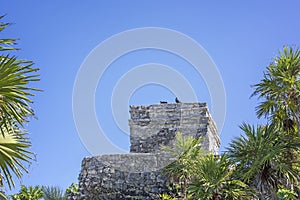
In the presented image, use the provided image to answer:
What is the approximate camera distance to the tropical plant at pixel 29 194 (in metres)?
19.0

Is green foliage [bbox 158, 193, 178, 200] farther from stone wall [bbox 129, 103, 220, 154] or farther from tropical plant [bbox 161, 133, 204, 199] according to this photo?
stone wall [bbox 129, 103, 220, 154]

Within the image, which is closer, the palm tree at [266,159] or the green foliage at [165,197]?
the palm tree at [266,159]

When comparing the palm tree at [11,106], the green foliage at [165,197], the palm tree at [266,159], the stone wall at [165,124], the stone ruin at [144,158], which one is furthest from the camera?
the stone wall at [165,124]

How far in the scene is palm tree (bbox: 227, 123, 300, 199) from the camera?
36.1ft

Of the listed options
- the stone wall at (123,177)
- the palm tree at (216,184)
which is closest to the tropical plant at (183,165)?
the stone wall at (123,177)

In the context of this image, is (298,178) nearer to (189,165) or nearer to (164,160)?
(189,165)

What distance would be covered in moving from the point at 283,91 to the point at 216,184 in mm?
3216

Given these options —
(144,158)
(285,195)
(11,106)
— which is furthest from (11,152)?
(144,158)

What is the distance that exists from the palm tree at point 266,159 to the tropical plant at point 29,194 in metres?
11.0

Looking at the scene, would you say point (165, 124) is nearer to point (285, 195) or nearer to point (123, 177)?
point (123, 177)

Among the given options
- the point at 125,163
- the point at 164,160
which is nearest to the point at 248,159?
the point at 164,160

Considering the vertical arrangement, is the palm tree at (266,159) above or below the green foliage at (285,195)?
above

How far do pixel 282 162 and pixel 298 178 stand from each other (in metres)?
0.72

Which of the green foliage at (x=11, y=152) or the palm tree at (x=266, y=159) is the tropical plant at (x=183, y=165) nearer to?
the palm tree at (x=266, y=159)
